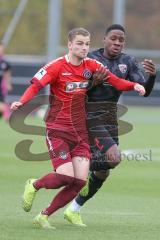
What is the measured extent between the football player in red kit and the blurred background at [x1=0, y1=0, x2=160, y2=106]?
21713 millimetres

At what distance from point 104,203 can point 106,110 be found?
1810 millimetres

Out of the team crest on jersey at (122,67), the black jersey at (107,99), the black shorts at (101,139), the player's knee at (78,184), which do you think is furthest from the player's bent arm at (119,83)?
the player's knee at (78,184)

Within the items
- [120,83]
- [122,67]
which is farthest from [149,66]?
[122,67]

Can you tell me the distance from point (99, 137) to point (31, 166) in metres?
6.58

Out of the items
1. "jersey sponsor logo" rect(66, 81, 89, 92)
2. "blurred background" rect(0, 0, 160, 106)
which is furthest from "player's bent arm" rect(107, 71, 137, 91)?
"blurred background" rect(0, 0, 160, 106)

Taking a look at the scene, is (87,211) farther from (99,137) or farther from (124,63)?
(124,63)

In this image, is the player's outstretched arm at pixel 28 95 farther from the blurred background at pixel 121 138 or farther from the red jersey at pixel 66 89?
the blurred background at pixel 121 138

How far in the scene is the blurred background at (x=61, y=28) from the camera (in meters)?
33.3

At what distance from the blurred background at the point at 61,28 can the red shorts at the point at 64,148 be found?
2183cm

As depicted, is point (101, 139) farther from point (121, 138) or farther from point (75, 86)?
point (121, 138)

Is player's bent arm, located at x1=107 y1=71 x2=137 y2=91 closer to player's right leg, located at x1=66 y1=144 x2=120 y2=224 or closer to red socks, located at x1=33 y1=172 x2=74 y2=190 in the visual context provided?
player's right leg, located at x1=66 y1=144 x2=120 y2=224

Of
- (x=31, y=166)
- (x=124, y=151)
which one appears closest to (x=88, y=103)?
(x=31, y=166)

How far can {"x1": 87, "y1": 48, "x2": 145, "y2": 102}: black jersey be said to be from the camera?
35.9ft

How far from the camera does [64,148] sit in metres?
9.95
